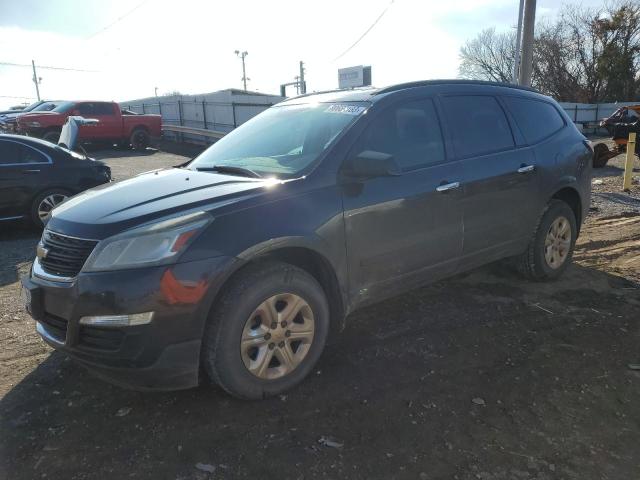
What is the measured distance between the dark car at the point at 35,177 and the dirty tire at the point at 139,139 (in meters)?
13.5

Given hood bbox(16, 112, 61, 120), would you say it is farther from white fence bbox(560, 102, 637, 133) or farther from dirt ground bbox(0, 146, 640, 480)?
white fence bbox(560, 102, 637, 133)

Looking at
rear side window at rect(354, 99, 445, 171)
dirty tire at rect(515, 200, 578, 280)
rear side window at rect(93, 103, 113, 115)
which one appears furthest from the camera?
rear side window at rect(93, 103, 113, 115)

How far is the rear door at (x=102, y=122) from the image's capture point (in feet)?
64.2

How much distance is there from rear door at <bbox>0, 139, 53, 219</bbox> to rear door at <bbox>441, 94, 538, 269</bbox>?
6112 millimetres

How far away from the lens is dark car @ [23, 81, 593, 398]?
2.72 meters

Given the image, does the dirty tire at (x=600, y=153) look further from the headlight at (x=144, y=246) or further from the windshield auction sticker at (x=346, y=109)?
the headlight at (x=144, y=246)

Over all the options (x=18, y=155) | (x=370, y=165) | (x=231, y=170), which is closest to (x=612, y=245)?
(x=370, y=165)

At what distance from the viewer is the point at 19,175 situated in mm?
7430

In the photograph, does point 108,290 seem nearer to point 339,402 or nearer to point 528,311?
point 339,402

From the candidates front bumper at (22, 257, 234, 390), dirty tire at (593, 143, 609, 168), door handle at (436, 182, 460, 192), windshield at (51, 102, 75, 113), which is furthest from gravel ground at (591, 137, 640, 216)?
windshield at (51, 102, 75, 113)

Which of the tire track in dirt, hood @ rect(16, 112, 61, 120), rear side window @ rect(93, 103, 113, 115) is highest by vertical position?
rear side window @ rect(93, 103, 113, 115)

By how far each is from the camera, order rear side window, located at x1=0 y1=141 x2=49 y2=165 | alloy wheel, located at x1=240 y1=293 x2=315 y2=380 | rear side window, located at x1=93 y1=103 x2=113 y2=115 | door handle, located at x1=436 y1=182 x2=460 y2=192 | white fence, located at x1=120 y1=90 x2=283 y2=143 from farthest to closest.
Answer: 1. white fence, located at x1=120 y1=90 x2=283 y2=143
2. rear side window, located at x1=93 y1=103 x2=113 y2=115
3. rear side window, located at x1=0 y1=141 x2=49 y2=165
4. door handle, located at x1=436 y1=182 x2=460 y2=192
5. alloy wheel, located at x1=240 y1=293 x2=315 y2=380

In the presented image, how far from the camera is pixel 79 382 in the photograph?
338 centimetres

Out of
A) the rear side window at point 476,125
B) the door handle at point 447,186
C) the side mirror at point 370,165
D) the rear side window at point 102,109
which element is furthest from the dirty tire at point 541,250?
the rear side window at point 102,109
